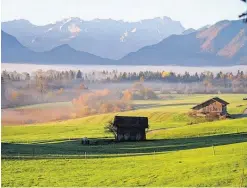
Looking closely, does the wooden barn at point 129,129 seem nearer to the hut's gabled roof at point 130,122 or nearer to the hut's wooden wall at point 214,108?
the hut's gabled roof at point 130,122

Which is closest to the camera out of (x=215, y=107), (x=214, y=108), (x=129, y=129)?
(x=129, y=129)

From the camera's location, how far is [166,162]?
142ft

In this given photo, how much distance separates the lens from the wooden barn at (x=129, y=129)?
7712 centimetres

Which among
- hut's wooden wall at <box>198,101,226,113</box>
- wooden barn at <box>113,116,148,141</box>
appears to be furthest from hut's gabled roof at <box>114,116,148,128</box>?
hut's wooden wall at <box>198,101,226,113</box>

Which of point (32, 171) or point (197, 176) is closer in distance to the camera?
point (197, 176)

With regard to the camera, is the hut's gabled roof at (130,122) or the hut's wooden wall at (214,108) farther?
the hut's wooden wall at (214,108)

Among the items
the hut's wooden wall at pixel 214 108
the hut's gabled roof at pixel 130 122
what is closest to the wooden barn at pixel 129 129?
the hut's gabled roof at pixel 130 122

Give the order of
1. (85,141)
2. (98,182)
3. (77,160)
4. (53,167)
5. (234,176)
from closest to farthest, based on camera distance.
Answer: (234,176)
(98,182)
(53,167)
(77,160)
(85,141)

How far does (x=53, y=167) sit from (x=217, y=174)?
15.6 m

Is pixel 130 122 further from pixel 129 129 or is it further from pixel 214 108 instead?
pixel 214 108

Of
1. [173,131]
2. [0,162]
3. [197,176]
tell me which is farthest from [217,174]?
[173,131]

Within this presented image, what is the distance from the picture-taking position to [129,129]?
77750mm

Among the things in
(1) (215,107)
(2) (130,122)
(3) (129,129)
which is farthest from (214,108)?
(3) (129,129)

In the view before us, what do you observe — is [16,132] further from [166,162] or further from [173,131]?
[166,162]
